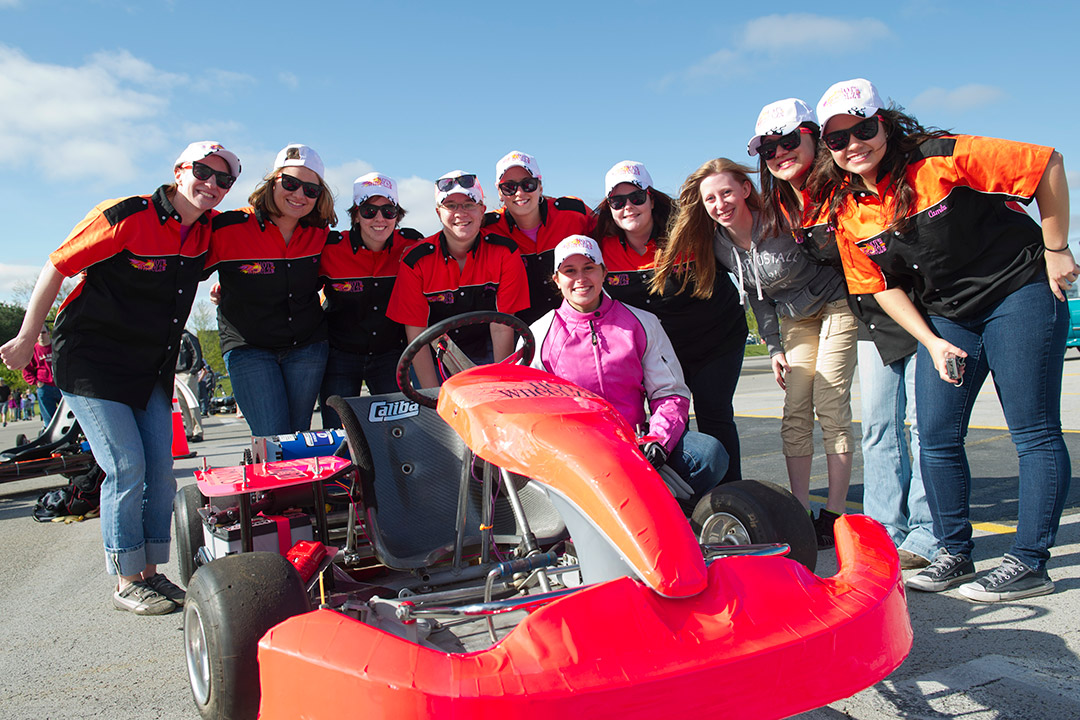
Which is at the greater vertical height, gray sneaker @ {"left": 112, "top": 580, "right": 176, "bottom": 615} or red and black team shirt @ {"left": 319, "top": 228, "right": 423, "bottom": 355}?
red and black team shirt @ {"left": 319, "top": 228, "right": 423, "bottom": 355}

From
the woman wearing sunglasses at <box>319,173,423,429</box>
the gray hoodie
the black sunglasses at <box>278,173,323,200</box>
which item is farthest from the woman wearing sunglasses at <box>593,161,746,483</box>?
the black sunglasses at <box>278,173,323,200</box>

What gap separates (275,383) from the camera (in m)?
4.23

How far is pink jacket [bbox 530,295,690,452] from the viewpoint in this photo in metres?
3.22

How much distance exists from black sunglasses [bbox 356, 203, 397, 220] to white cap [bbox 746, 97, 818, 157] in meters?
1.96

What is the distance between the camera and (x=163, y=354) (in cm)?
372

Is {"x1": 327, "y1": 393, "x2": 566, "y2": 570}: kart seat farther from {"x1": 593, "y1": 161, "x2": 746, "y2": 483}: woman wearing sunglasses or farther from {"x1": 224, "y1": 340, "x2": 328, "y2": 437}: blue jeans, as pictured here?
{"x1": 593, "y1": 161, "x2": 746, "y2": 483}: woman wearing sunglasses

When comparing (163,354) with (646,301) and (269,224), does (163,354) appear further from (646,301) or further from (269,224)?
(646,301)

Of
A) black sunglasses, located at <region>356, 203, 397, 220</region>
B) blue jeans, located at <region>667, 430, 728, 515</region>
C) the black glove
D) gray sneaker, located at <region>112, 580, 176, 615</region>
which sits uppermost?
black sunglasses, located at <region>356, 203, 397, 220</region>

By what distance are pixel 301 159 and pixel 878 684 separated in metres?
3.52

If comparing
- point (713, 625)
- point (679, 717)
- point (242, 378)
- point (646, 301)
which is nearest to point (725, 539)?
point (713, 625)

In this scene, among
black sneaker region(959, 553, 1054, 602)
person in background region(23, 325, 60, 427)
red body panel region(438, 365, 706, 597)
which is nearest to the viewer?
red body panel region(438, 365, 706, 597)

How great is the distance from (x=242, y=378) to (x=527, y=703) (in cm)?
320

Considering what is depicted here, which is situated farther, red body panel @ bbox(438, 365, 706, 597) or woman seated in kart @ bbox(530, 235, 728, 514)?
woman seated in kart @ bbox(530, 235, 728, 514)

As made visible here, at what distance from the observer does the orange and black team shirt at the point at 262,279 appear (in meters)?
4.07
